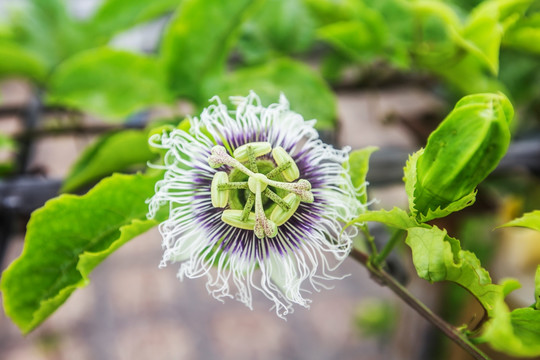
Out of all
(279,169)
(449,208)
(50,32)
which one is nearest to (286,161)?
(279,169)

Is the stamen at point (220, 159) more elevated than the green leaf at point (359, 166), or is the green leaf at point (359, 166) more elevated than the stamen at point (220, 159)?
the stamen at point (220, 159)

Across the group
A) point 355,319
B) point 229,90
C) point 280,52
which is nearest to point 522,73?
point 280,52

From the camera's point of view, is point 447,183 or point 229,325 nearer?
point 447,183

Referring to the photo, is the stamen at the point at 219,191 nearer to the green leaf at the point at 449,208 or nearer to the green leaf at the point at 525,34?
the green leaf at the point at 449,208

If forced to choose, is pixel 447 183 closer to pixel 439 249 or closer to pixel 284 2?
pixel 439 249

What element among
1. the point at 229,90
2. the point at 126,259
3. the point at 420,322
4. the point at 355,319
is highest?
the point at 229,90

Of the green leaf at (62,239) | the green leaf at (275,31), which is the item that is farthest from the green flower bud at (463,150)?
the green leaf at (275,31)

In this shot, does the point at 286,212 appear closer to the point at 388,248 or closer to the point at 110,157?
the point at 388,248
